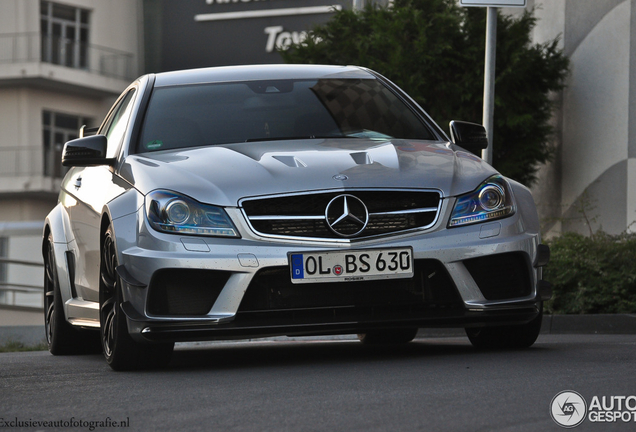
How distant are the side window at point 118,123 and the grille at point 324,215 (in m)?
1.56

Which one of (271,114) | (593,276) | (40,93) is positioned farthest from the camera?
(40,93)

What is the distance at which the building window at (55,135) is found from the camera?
127 feet

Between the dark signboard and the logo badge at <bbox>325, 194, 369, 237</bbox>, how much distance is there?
1277 inches

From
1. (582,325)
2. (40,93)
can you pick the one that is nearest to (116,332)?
(582,325)

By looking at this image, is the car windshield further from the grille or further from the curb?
the curb

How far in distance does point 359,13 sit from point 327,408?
11877 mm

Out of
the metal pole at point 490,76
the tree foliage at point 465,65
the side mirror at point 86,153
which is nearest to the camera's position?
the side mirror at point 86,153

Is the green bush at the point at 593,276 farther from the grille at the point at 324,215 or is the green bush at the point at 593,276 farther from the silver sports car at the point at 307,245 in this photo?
the grille at the point at 324,215

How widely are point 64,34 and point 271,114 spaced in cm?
3522

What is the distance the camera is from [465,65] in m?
15.0

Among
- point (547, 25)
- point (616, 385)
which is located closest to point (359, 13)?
point (547, 25)
